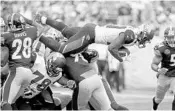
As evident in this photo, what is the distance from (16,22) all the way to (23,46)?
0.40 metres

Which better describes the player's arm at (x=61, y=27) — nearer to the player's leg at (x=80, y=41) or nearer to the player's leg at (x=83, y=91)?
the player's leg at (x=80, y=41)

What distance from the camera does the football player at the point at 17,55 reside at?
355 inches

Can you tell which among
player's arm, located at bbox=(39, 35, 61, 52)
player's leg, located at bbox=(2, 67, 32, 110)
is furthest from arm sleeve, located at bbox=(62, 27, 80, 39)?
player's leg, located at bbox=(2, 67, 32, 110)

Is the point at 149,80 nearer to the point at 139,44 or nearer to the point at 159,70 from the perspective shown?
the point at 159,70

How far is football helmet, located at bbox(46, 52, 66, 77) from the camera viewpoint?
8812 mm

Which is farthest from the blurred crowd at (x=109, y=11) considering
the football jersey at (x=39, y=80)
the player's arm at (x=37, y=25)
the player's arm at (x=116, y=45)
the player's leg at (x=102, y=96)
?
the player's arm at (x=116, y=45)

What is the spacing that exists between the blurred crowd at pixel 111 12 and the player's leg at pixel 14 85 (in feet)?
25.1

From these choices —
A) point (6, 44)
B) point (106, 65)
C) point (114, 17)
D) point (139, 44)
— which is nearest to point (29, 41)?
point (6, 44)

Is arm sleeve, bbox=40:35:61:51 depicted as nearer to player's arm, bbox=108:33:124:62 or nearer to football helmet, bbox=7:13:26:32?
football helmet, bbox=7:13:26:32

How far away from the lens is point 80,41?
886cm

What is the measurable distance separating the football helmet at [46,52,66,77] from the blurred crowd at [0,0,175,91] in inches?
298

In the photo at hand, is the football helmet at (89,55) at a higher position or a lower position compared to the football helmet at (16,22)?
lower

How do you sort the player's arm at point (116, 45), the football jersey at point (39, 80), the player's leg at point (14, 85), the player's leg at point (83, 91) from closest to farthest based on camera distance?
the player's arm at point (116, 45)
the player's leg at point (83, 91)
the player's leg at point (14, 85)
the football jersey at point (39, 80)

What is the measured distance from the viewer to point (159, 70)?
10.1 meters
